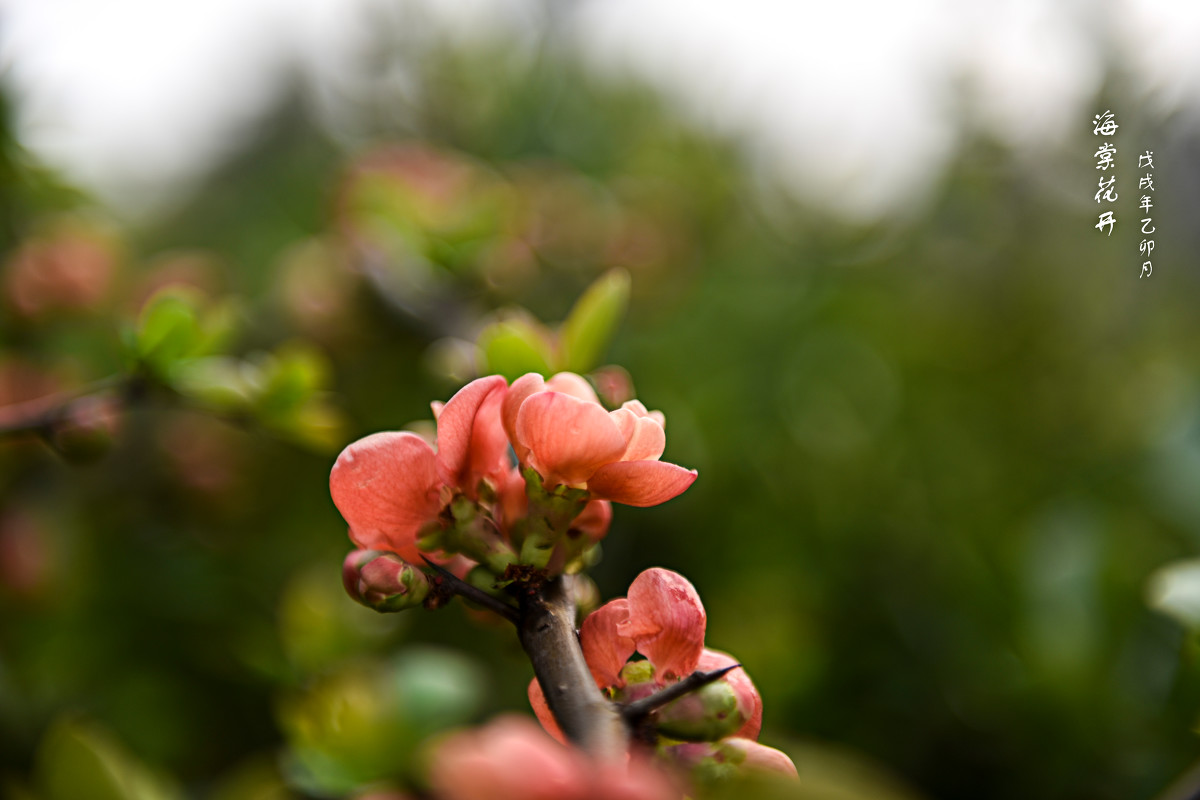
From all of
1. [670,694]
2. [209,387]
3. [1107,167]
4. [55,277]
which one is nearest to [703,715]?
[670,694]

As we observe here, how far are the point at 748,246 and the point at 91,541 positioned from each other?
146cm

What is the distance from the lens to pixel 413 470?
1.22 ft

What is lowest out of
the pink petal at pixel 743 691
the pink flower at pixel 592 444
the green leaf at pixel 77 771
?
the green leaf at pixel 77 771

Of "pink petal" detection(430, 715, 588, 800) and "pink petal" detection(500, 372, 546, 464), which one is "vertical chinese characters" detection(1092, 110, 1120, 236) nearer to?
"pink petal" detection(500, 372, 546, 464)

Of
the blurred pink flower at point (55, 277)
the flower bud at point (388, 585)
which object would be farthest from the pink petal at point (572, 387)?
the blurred pink flower at point (55, 277)

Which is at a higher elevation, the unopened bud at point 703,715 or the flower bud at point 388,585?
the flower bud at point 388,585

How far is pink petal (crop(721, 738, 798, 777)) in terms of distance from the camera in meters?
0.33

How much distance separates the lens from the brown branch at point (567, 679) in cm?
29

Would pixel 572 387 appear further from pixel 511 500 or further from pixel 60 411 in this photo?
pixel 60 411

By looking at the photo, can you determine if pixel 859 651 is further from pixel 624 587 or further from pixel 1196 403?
pixel 1196 403

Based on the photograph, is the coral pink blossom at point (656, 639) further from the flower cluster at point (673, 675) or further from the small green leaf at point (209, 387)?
the small green leaf at point (209, 387)

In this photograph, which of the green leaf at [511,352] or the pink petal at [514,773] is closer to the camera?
the pink petal at [514,773]

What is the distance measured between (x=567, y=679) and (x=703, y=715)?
0.05m

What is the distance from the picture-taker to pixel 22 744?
976 millimetres
